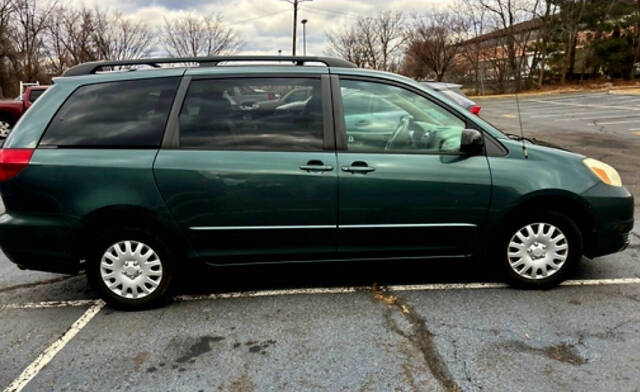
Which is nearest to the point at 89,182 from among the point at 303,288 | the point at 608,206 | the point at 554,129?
the point at 303,288

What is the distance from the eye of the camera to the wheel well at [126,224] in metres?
3.12

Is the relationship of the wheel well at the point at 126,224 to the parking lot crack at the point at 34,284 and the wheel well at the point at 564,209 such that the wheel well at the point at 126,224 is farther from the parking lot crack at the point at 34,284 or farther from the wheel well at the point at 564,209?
the wheel well at the point at 564,209

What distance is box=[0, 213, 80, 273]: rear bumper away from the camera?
313cm

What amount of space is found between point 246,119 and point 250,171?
1.25ft

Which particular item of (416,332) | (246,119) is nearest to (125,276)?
(246,119)

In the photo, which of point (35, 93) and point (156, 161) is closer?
point (156, 161)

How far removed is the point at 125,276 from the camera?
10.6 ft

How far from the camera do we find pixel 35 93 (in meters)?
12.2

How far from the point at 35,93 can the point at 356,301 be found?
1230cm

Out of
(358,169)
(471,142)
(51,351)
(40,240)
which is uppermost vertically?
(471,142)

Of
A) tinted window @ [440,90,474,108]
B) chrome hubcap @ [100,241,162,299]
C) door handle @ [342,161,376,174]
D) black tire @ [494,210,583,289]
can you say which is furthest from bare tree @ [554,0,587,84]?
chrome hubcap @ [100,241,162,299]

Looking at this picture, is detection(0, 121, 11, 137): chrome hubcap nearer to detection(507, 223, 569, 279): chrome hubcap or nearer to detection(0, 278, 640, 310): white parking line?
detection(0, 278, 640, 310): white parking line

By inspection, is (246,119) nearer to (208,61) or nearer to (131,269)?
(208,61)

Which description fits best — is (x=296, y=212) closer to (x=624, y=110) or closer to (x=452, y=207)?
(x=452, y=207)
